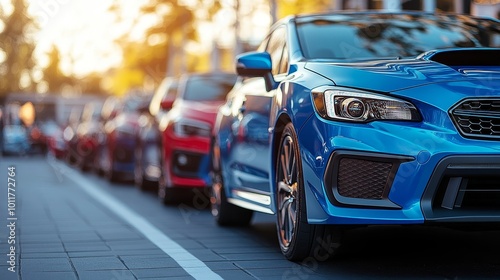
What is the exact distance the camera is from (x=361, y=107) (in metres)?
5.99

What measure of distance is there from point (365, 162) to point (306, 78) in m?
0.90

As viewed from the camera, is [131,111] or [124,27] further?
[124,27]

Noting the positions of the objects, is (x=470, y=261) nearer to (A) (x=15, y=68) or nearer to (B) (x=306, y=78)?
(B) (x=306, y=78)

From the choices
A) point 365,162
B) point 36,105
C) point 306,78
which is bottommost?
point 36,105

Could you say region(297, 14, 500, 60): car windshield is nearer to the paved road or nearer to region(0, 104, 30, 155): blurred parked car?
the paved road

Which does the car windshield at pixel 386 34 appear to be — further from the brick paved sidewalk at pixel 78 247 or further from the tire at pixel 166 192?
the tire at pixel 166 192

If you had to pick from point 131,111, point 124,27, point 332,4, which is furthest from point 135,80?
point 131,111

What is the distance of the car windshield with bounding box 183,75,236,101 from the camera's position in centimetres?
1336

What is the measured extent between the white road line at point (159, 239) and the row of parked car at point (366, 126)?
1.94 feet

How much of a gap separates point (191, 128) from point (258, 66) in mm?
4959

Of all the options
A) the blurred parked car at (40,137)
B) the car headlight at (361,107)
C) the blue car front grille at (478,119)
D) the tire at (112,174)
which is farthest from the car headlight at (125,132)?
the blurred parked car at (40,137)

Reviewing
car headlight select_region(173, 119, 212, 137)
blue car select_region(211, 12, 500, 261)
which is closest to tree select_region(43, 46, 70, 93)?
car headlight select_region(173, 119, 212, 137)

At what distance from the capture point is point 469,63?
624cm

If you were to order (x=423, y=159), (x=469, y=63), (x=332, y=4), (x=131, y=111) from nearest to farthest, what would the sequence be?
1. (x=423, y=159)
2. (x=469, y=63)
3. (x=131, y=111)
4. (x=332, y=4)
